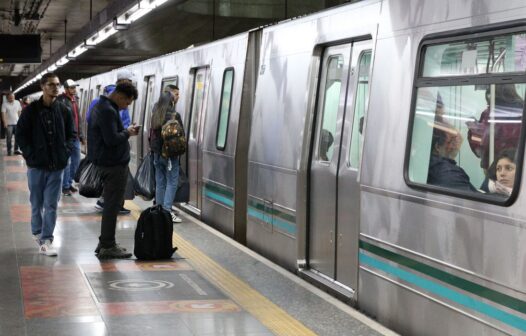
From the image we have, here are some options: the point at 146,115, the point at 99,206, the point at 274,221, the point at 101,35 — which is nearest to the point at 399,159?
the point at 274,221

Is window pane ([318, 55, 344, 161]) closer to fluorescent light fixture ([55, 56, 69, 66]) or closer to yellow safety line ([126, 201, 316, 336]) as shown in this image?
yellow safety line ([126, 201, 316, 336])

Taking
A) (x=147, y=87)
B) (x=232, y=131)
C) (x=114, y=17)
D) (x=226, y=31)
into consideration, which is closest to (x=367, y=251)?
(x=232, y=131)

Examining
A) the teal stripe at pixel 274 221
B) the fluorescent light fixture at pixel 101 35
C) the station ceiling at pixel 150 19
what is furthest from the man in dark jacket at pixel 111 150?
the fluorescent light fixture at pixel 101 35

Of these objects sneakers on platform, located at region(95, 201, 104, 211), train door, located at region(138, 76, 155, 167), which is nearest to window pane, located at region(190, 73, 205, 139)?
sneakers on platform, located at region(95, 201, 104, 211)

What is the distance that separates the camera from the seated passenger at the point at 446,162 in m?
5.30

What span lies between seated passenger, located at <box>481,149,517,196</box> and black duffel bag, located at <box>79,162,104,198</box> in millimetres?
4512

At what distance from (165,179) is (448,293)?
6529 millimetres

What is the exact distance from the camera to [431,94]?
5621 mm

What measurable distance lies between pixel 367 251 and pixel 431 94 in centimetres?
135

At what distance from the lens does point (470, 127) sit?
5.21 m

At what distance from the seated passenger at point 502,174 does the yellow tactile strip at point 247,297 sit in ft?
5.36

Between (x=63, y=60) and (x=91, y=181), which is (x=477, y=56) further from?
(x=63, y=60)

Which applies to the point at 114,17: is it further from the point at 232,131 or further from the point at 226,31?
the point at 226,31

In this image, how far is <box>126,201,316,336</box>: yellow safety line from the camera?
600 centimetres
